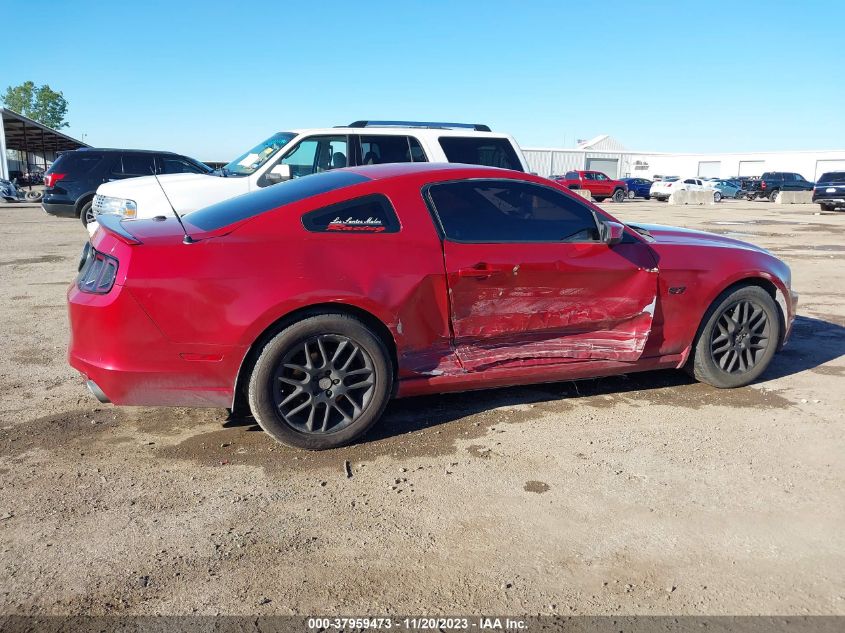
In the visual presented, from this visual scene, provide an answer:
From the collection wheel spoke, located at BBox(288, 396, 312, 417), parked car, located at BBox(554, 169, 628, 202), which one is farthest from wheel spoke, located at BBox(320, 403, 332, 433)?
parked car, located at BBox(554, 169, 628, 202)

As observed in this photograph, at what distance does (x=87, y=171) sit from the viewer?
593 inches

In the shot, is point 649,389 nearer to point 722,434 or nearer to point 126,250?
point 722,434

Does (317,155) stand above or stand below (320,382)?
above

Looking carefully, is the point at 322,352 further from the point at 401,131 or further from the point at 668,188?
the point at 668,188

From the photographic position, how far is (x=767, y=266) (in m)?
4.79

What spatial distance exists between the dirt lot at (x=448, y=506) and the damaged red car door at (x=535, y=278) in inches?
18.7

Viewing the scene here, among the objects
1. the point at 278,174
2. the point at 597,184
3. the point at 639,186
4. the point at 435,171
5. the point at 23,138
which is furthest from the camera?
the point at 23,138

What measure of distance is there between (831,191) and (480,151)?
84.9 feet

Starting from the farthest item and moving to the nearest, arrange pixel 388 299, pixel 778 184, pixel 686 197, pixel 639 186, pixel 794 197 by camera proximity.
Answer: pixel 778 184, pixel 639 186, pixel 794 197, pixel 686 197, pixel 388 299

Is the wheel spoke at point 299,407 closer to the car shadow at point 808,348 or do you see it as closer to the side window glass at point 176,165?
the car shadow at point 808,348

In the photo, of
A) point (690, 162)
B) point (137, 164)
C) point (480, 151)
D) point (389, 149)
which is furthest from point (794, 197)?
point (389, 149)

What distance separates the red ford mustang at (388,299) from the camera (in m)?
3.48

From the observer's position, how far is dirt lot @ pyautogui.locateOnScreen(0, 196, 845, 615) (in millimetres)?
2516

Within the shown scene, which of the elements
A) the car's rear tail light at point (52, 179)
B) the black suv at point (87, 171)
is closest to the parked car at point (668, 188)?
the black suv at point (87, 171)
